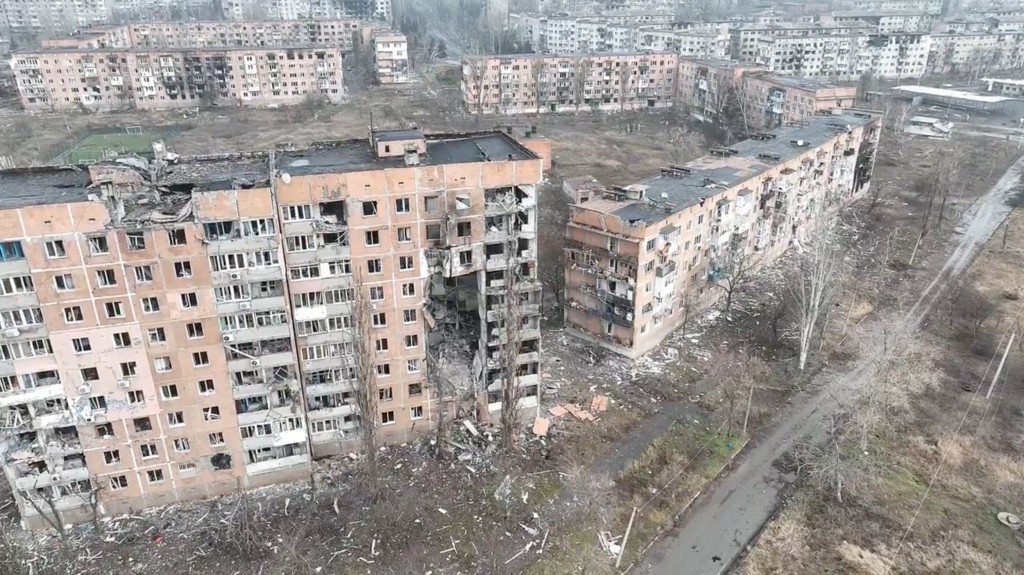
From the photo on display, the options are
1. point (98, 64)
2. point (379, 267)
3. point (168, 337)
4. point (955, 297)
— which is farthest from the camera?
point (98, 64)

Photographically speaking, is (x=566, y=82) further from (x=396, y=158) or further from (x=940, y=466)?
(x=940, y=466)

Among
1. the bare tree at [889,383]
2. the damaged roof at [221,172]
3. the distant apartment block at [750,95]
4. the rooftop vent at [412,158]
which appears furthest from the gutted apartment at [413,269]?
the distant apartment block at [750,95]

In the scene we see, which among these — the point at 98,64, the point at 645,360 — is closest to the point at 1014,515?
the point at 645,360

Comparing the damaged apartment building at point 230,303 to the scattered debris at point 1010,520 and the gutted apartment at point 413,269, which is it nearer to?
the gutted apartment at point 413,269

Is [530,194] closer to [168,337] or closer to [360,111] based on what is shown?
[168,337]

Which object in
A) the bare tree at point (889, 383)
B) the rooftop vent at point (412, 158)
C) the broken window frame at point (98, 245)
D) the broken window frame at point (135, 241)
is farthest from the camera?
the bare tree at point (889, 383)

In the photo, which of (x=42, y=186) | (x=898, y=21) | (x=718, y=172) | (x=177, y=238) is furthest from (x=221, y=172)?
(x=898, y=21)
